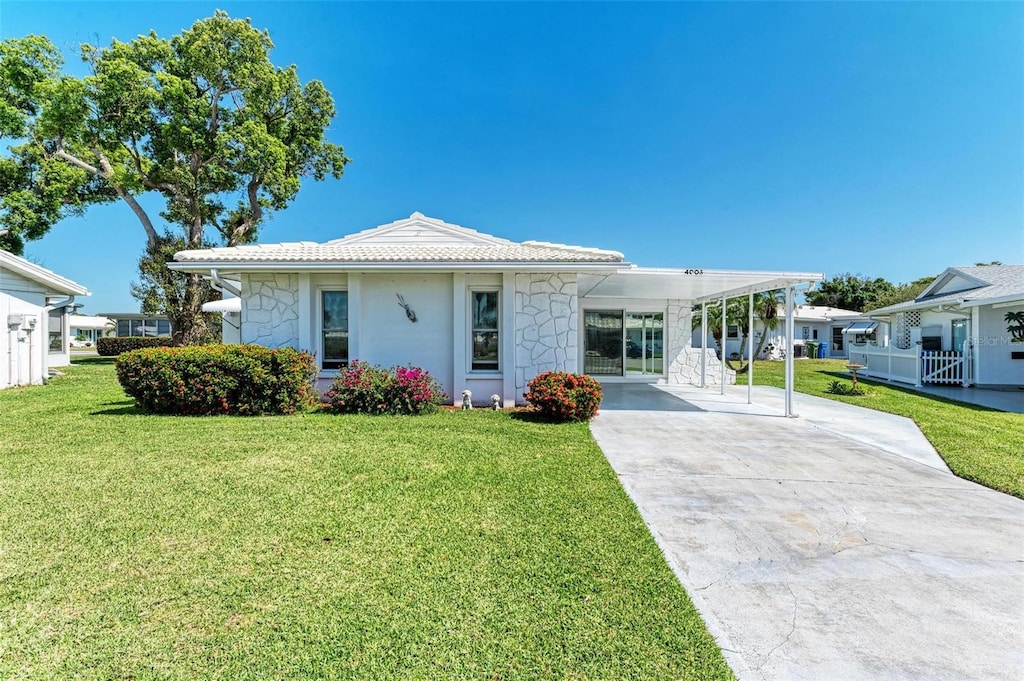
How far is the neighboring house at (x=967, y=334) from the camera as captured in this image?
14.4 meters

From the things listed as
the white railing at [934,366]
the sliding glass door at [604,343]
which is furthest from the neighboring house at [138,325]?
the white railing at [934,366]

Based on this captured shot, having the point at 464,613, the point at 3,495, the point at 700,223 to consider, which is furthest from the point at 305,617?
the point at 700,223

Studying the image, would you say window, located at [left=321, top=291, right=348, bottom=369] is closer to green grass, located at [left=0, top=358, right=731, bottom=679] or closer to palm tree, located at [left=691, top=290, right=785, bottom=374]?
green grass, located at [left=0, top=358, right=731, bottom=679]

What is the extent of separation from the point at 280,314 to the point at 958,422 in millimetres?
15285

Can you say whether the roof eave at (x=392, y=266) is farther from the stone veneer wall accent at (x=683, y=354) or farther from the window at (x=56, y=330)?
the window at (x=56, y=330)

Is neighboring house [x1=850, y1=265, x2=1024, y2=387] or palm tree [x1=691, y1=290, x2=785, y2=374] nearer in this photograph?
neighboring house [x1=850, y1=265, x2=1024, y2=387]

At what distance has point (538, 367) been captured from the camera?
32.8 ft

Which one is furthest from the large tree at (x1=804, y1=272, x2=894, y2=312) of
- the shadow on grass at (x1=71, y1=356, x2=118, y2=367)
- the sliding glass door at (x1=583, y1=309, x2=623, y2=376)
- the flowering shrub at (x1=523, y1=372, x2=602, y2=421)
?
the shadow on grass at (x1=71, y1=356, x2=118, y2=367)

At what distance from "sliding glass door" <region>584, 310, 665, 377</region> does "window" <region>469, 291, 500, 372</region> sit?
18.4ft

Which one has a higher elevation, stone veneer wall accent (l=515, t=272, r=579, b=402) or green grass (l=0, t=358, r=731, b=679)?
stone veneer wall accent (l=515, t=272, r=579, b=402)

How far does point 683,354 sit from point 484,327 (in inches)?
339

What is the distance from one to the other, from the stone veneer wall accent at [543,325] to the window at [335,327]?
418 cm

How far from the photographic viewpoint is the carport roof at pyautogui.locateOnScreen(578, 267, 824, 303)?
29.8ft

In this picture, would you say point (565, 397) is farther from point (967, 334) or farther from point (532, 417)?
point (967, 334)
